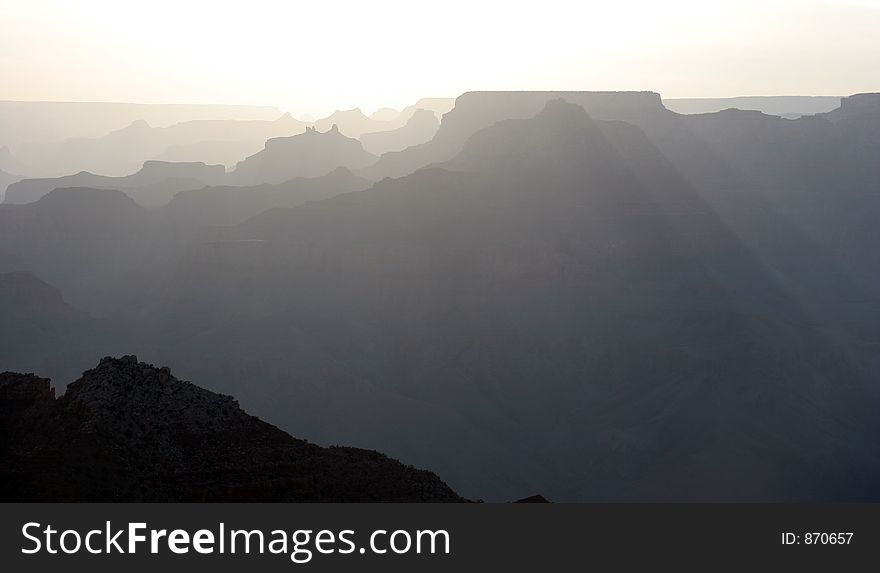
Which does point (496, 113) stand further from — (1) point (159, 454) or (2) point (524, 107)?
(1) point (159, 454)

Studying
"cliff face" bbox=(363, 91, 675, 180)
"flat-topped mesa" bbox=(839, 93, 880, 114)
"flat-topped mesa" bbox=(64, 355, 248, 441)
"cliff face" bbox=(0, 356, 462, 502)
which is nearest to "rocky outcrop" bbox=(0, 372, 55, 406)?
"cliff face" bbox=(0, 356, 462, 502)

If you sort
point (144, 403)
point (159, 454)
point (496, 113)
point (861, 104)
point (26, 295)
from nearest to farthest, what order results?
point (159, 454) → point (144, 403) → point (26, 295) → point (496, 113) → point (861, 104)

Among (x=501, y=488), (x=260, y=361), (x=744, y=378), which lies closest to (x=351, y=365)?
(x=260, y=361)

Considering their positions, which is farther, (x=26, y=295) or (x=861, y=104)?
(x=861, y=104)

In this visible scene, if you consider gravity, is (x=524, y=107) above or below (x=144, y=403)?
above

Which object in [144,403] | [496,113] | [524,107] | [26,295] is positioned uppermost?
[496,113]

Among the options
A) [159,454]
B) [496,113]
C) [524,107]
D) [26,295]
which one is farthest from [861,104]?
[159,454]

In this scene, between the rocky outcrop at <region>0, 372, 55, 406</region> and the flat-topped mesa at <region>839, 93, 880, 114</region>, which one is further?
the flat-topped mesa at <region>839, 93, 880, 114</region>

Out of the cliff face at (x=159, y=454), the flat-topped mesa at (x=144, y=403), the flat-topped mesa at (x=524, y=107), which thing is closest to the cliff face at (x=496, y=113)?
the flat-topped mesa at (x=524, y=107)

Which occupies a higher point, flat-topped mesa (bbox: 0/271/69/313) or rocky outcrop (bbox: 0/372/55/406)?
flat-topped mesa (bbox: 0/271/69/313)

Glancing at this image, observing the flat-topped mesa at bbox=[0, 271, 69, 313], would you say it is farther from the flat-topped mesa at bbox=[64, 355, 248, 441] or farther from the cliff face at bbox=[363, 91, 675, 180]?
the flat-topped mesa at bbox=[64, 355, 248, 441]
